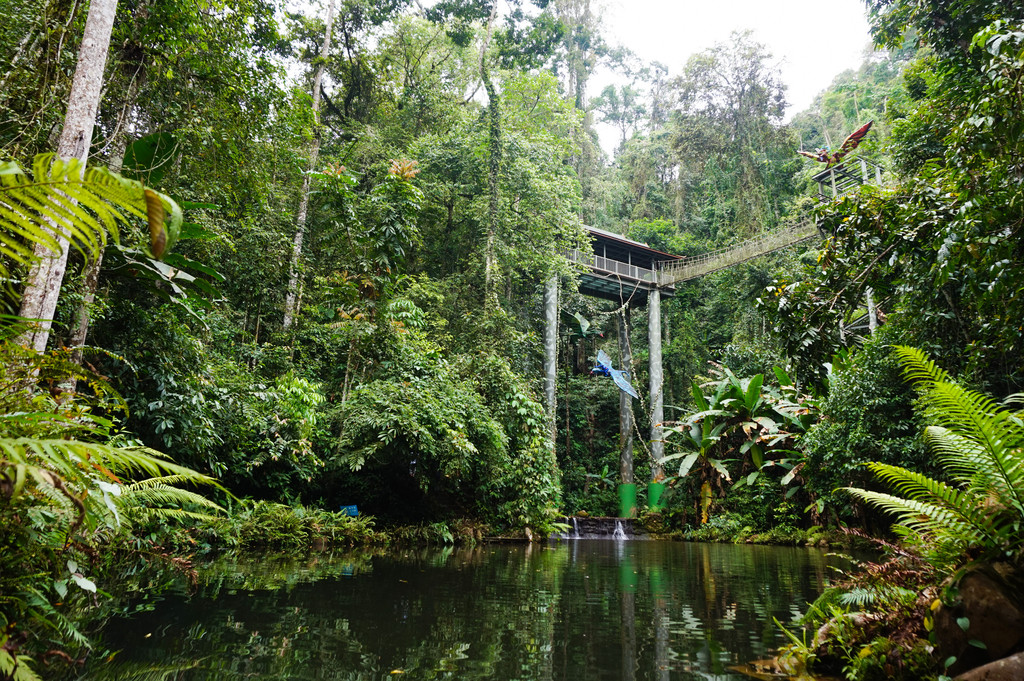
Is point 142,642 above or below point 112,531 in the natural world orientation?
below

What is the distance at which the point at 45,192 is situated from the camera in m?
1.40

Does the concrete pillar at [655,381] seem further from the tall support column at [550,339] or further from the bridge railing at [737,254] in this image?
the tall support column at [550,339]

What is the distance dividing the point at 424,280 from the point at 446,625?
33.0ft

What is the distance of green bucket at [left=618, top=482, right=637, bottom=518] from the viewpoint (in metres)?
17.0

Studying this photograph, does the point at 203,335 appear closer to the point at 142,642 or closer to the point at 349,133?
the point at 142,642

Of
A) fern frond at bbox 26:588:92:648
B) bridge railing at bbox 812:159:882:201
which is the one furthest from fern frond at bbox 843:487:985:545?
bridge railing at bbox 812:159:882:201

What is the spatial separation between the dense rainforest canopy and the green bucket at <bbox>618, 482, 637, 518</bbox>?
751 millimetres

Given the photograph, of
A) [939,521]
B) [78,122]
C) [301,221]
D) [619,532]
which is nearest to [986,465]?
[939,521]

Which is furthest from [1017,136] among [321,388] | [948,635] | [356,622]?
[321,388]

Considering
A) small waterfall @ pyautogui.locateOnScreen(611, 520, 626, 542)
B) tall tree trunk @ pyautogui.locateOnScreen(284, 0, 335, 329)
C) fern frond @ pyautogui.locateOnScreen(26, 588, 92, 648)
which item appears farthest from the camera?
small waterfall @ pyautogui.locateOnScreen(611, 520, 626, 542)

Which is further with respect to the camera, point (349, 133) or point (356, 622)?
point (349, 133)

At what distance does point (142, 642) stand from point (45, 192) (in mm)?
1848

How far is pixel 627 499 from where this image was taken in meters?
17.2

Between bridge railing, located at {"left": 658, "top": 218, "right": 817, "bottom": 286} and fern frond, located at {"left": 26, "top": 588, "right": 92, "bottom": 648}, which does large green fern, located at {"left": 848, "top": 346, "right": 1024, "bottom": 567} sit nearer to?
fern frond, located at {"left": 26, "top": 588, "right": 92, "bottom": 648}
